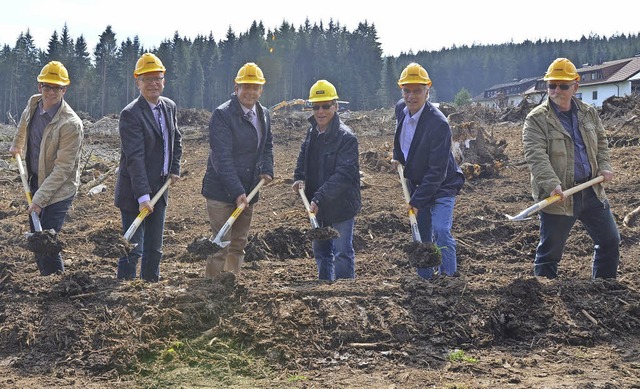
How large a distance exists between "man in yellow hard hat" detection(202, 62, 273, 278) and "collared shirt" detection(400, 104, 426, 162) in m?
1.26

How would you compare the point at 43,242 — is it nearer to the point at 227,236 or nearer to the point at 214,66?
the point at 227,236

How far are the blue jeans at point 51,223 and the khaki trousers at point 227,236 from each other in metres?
1.28

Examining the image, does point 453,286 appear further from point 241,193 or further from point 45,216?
point 45,216

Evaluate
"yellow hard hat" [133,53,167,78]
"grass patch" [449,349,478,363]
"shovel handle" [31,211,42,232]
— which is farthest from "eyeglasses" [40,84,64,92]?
"grass patch" [449,349,478,363]

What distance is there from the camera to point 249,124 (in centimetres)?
550

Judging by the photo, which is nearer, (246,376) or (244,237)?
(246,376)

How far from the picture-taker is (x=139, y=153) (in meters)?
5.26

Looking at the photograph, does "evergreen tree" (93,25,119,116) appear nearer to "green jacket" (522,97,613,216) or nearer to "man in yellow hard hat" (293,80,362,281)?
"man in yellow hard hat" (293,80,362,281)

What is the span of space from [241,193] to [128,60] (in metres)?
68.5

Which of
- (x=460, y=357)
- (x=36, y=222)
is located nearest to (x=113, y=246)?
(x=36, y=222)

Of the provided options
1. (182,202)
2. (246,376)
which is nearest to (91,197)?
(182,202)

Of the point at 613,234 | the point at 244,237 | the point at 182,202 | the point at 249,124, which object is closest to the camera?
the point at 613,234

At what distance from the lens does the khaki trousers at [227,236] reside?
556cm

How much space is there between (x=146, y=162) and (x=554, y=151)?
3.50 meters
